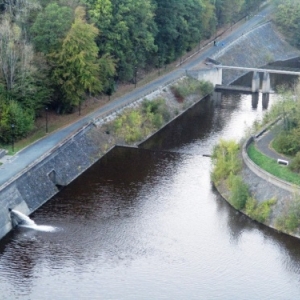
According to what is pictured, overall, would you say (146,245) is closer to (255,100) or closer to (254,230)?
(254,230)

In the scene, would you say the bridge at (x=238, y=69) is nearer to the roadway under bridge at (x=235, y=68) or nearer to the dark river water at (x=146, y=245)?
the roadway under bridge at (x=235, y=68)

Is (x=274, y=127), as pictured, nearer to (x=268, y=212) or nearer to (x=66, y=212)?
(x=268, y=212)

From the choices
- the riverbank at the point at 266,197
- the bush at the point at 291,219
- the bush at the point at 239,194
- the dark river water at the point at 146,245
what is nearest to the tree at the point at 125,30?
the dark river water at the point at 146,245

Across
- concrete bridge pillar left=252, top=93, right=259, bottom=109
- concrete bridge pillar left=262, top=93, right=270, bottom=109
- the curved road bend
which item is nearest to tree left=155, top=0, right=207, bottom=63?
the curved road bend

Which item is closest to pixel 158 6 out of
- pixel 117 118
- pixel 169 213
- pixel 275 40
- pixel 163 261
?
pixel 117 118

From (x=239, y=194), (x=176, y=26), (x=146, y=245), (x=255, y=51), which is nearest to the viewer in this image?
(x=146, y=245)

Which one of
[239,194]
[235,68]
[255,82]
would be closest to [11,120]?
[239,194]

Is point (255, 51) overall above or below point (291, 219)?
above
